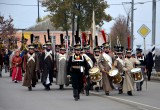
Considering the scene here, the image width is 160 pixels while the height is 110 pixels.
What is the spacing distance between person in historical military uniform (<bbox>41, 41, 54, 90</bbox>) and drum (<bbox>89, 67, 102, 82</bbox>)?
104 inches

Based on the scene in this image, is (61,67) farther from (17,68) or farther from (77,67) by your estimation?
(17,68)

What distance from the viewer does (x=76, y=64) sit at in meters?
18.7

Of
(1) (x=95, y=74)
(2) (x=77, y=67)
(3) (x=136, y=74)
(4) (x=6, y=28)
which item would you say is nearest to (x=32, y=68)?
(1) (x=95, y=74)

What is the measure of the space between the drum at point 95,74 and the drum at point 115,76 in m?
0.49

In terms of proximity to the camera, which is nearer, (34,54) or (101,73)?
(101,73)

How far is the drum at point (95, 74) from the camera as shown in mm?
20469

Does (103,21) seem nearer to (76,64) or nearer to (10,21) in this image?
(76,64)

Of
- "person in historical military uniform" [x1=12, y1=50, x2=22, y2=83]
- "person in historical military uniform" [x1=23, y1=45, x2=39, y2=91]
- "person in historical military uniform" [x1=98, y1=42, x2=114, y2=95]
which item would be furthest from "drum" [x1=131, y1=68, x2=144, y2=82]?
"person in historical military uniform" [x1=12, y1=50, x2=22, y2=83]

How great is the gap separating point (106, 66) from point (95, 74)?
57cm

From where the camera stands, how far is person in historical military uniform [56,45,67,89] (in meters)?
22.9

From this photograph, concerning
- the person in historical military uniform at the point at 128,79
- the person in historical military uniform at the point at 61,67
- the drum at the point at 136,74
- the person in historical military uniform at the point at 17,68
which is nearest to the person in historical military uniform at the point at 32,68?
the person in historical military uniform at the point at 61,67

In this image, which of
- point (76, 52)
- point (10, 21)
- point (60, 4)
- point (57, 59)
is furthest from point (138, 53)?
point (10, 21)

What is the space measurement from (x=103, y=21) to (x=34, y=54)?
89.3 ft

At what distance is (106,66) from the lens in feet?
67.9
